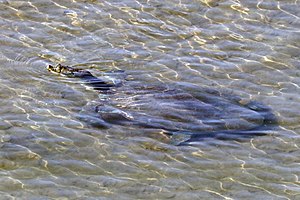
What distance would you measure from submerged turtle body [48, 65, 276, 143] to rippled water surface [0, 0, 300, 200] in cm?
12

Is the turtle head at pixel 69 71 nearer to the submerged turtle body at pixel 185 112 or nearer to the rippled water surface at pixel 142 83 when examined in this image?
the rippled water surface at pixel 142 83

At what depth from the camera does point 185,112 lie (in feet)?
29.7

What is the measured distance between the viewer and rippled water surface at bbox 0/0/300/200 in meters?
8.09

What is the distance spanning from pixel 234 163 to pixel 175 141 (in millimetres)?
636

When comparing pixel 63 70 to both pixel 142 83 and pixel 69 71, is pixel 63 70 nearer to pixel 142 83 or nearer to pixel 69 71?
pixel 69 71

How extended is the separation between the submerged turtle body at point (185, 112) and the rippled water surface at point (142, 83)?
0.12 meters

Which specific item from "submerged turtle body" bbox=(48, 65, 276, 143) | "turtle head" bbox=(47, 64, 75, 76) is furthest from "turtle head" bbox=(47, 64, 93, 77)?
"submerged turtle body" bbox=(48, 65, 276, 143)

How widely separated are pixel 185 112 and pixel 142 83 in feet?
3.02

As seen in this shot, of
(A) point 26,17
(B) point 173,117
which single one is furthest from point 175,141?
(A) point 26,17

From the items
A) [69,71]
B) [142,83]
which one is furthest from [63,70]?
[142,83]

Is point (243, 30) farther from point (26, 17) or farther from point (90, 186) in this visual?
point (90, 186)

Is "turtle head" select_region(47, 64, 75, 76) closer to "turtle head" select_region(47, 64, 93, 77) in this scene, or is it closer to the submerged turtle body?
"turtle head" select_region(47, 64, 93, 77)

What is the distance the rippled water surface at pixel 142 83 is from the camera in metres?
8.09

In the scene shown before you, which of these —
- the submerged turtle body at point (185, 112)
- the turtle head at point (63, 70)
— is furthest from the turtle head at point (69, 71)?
the submerged turtle body at point (185, 112)
